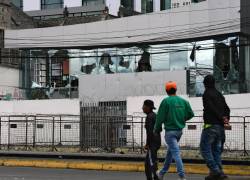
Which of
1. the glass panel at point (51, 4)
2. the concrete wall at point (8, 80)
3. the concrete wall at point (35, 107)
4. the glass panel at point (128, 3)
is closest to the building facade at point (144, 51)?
the concrete wall at point (8, 80)

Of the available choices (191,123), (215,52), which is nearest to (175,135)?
(191,123)

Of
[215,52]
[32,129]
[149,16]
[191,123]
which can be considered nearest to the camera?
[191,123]

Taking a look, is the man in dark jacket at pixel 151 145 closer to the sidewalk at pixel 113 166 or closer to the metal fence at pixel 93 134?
the sidewalk at pixel 113 166

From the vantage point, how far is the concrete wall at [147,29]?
34.8 metres

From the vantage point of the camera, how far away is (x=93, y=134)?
26.9 m

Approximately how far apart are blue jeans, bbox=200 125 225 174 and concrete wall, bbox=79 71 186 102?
23.5m

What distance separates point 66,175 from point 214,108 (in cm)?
551

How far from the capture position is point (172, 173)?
51.1 feet

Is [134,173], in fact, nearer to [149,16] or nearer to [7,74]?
[149,16]

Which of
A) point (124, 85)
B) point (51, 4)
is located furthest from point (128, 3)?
point (124, 85)

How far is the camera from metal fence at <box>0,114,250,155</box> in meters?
25.7

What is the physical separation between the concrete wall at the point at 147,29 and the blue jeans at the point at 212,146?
79.0 feet

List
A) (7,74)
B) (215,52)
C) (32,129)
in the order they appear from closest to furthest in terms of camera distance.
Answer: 1. (32,129)
2. (215,52)
3. (7,74)

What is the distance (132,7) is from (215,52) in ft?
76.3
